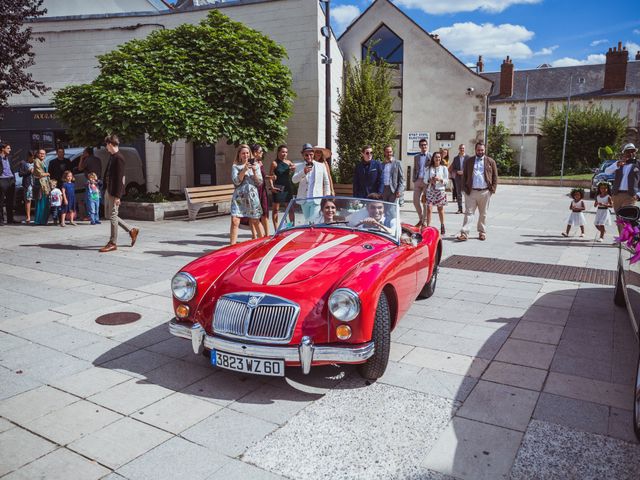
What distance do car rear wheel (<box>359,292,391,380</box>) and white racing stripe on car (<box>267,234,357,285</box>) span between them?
739 mm

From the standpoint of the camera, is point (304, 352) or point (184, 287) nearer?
point (304, 352)

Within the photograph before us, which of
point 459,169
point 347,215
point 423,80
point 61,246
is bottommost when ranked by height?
point 61,246

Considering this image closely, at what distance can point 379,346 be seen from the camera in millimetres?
3859

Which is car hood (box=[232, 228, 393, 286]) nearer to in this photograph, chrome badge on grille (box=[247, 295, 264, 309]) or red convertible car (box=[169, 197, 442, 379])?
red convertible car (box=[169, 197, 442, 379])

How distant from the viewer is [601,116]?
4031 centimetres

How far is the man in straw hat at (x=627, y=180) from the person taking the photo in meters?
9.52

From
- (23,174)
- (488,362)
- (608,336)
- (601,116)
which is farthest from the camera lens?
(601,116)

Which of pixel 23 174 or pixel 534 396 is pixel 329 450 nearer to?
pixel 534 396

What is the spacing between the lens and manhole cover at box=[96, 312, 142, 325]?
538 cm

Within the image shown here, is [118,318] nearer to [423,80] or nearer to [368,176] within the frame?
[368,176]

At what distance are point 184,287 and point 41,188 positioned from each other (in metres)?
10.5

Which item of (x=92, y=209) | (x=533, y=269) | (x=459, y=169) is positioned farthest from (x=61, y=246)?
(x=459, y=169)

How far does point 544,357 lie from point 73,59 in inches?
913

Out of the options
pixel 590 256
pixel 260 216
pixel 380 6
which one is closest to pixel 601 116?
pixel 380 6
